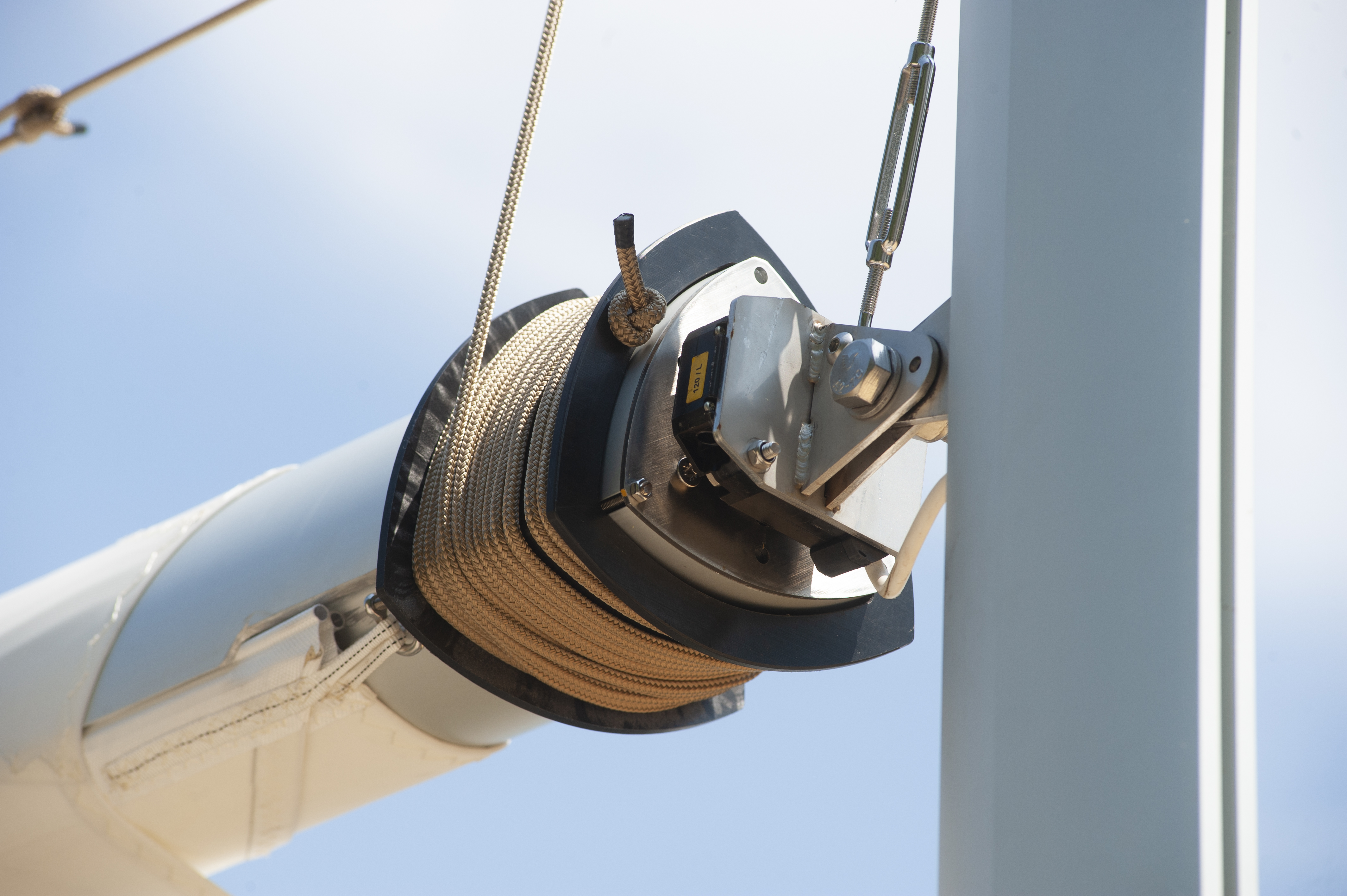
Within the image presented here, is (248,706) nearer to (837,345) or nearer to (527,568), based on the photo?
(527,568)

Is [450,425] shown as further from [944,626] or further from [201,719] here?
[944,626]

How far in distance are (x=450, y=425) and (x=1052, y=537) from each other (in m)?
0.75

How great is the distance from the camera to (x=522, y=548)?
114 cm

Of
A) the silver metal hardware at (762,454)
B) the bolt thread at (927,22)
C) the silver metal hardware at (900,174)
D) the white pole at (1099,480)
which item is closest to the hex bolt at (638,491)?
the silver metal hardware at (762,454)

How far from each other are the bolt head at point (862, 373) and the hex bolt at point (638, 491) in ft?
0.68

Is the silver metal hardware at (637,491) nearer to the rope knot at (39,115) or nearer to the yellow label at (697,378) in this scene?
the yellow label at (697,378)

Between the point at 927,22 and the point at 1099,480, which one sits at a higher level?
the point at 927,22

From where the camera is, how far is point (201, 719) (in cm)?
145

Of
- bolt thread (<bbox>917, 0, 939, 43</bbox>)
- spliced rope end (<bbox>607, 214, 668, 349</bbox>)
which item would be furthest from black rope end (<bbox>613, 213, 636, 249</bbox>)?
bolt thread (<bbox>917, 0, 939, 43</bbox>)

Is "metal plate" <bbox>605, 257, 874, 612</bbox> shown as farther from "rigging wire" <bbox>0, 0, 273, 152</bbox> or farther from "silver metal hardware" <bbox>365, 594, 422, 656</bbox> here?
"rigging wire" <bbox>0, 0, 273, 152</bbox>

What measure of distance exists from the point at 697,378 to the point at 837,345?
0.13 m

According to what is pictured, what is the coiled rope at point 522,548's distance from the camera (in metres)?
1.15

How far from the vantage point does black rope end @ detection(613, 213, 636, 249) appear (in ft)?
3.51

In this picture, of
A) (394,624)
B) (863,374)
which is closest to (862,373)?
(863,374)
